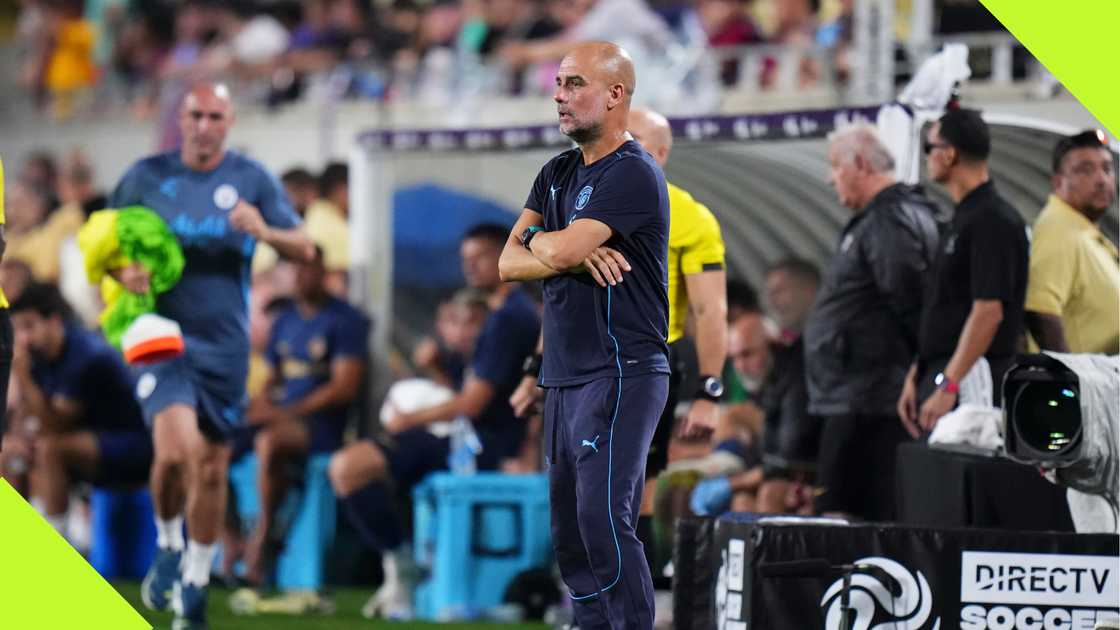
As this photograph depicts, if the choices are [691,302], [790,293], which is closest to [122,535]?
[790,293]

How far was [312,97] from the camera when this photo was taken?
16469 millimetres

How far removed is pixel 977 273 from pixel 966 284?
169 millimetres

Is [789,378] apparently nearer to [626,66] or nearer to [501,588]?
[501,588]

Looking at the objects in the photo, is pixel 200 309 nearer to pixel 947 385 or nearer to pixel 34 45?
pixel 947 385

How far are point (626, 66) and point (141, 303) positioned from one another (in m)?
3.02

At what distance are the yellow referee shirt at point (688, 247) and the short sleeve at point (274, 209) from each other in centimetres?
202

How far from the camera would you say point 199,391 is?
25.5 ft

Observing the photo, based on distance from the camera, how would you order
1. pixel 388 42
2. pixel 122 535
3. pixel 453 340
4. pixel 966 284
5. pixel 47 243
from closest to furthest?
pixel 966 284
pixel 453 340
pixel 122 535
pixel 47 243
pixel 388 42

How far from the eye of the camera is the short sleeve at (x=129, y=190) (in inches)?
313

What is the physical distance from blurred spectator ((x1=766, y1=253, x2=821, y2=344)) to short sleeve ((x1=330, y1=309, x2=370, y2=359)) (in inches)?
91.4

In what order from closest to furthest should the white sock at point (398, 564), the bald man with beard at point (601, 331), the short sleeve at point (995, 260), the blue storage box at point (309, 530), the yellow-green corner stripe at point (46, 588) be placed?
the yellow-green corner stripe at point (46, 588)
the bald man with beard at point (601, 331)
the short sleeve at point (995, 260)
the white sock at point (398, 564)
the blue storage box at point (309, 530)

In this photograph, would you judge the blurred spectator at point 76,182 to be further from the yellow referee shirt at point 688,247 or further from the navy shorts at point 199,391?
the yellow referee shirt at point 688,247

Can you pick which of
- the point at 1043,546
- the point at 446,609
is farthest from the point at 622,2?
the point at 1043,546

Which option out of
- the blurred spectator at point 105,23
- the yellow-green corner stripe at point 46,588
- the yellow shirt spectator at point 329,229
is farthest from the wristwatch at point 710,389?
the blurred spectator at point 105,23
